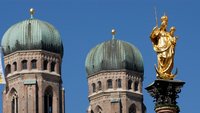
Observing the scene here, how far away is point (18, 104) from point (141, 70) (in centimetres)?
2209

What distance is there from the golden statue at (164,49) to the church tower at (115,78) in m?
95.2

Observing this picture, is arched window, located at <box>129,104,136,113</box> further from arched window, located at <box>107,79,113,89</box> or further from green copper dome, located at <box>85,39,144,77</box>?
green copper dome, located at <box>85,39,144,77</box>

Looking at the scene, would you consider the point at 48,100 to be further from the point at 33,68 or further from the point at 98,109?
the point at 98,109

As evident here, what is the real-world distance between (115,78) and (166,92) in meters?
96.6

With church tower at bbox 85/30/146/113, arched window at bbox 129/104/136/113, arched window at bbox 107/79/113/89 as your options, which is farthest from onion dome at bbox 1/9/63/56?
arched window at bbox 129/104/136/113

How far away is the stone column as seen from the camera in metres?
27.3

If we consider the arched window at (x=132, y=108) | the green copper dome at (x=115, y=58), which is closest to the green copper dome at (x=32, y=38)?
the green copper dome at (x=115, y=58)

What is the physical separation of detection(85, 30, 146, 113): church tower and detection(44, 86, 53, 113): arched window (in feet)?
37.6

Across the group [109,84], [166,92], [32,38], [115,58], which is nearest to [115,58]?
[115,58]

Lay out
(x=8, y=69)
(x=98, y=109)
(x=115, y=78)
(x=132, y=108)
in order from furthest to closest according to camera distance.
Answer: (x=132, y=108) < (x=98, y=109) < (x=115, y=78) < (x=8, y=69)

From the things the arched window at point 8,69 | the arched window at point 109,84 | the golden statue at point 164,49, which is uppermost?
the arched window at point 8,69

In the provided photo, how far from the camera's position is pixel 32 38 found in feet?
380

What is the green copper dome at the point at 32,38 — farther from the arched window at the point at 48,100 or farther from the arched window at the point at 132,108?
the arched window at the point at 132,108

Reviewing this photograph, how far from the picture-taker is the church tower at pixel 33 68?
367 ft
